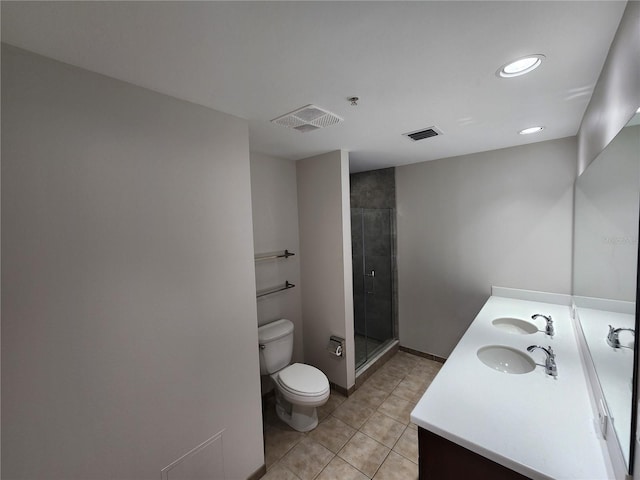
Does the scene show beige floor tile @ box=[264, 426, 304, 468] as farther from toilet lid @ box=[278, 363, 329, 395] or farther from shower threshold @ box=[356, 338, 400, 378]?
shower threshold @ box=[356, 338, 400, 378]

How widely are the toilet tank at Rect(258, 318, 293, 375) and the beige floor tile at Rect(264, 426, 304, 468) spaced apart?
18.2 inches

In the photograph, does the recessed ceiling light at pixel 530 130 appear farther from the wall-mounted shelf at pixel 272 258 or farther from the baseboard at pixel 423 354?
the baseboard at pixel 423 354

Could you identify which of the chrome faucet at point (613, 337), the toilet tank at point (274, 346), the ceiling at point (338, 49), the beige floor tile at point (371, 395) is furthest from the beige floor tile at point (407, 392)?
the ceiling at point (338, 49)

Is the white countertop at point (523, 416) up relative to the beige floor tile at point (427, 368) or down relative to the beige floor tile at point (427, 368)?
up

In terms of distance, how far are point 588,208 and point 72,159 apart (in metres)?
2.85

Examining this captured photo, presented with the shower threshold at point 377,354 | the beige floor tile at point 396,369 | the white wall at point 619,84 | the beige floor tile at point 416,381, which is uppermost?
the white wall at point 619,84

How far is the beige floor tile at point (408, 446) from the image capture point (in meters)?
2.00

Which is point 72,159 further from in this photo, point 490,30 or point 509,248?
point 509,248

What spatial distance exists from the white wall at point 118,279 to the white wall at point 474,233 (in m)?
2.23

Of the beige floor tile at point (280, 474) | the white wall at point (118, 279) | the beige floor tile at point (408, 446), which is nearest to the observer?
the white wall at point (118, 279)

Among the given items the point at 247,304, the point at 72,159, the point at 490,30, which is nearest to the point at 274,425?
Answer: the point at 247,304

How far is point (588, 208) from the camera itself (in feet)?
5.84

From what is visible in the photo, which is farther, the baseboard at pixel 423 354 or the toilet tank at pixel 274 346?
the baseboard at pixel 423 354

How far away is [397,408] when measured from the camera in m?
2.51
